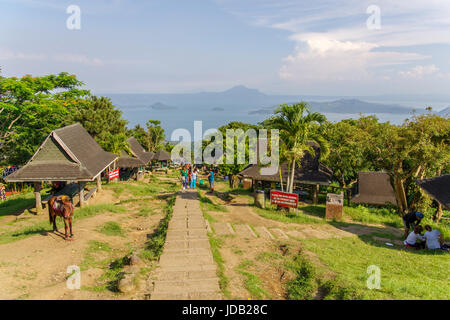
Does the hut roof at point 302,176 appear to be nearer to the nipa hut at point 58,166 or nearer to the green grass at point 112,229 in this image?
the nipa hut at point 58,166

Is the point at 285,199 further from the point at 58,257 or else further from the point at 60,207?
the point at 58,257

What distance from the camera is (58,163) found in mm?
17625

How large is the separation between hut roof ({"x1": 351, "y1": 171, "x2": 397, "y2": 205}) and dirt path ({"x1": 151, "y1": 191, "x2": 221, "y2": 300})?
1758 centimetres

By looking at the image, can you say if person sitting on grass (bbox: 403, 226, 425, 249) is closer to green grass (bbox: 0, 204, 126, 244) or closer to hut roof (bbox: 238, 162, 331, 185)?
hut roof (bbox: 238, 162, 331, 185)

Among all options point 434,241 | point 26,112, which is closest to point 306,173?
point 434,241

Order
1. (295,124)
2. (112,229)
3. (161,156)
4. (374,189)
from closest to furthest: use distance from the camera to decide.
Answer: (112,229) < (295,124) < (374,189) < (161,156)

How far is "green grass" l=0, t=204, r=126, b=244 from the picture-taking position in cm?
1169

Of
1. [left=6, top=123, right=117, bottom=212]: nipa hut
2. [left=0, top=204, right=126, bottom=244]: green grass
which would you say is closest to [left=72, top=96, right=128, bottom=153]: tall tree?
[left=6, top=123, right=117, bottom=212]: nipa hut

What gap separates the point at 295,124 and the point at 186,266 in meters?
11.8

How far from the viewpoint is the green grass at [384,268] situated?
6746 millimetres

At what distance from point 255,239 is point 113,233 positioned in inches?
256

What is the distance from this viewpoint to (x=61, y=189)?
1995 cm

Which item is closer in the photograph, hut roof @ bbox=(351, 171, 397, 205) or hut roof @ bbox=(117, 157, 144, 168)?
Result: hut roof @ bbox=(351, 171, 397, 205)

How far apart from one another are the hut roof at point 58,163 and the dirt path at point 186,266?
8071 mm
